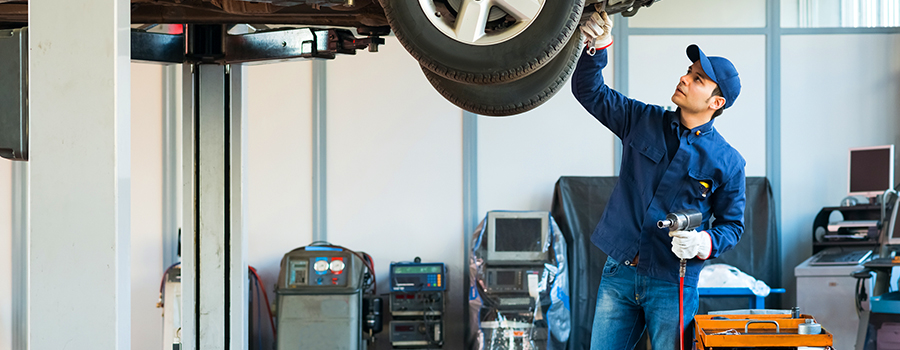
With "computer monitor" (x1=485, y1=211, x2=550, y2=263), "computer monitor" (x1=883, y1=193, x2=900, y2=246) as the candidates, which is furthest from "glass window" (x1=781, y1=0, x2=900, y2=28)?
"computer monitor" (x1=485, y1=211, x2=550, y2=263)

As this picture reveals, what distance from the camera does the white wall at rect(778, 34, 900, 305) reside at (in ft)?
18.2

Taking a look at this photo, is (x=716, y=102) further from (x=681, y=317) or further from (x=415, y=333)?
(x=415, y=333)

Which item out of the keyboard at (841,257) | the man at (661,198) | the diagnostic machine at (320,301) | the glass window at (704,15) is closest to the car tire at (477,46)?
the man at (661,198)

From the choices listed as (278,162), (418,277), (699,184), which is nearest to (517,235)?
(418,277)

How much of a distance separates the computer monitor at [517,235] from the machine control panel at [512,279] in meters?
0.08

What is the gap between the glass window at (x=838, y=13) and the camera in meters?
5.56

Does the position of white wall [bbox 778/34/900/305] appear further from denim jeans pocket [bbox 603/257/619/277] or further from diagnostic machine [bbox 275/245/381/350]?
denim jeans pocket [bbox 603/257/619/277]

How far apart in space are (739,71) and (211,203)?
4.21 metres

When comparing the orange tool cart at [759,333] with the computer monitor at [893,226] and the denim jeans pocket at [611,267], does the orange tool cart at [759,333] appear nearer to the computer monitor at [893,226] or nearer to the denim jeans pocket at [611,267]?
the denim jeans pocket at [611,267]

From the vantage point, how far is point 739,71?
5.58 meters

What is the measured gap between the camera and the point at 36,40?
1502 mm

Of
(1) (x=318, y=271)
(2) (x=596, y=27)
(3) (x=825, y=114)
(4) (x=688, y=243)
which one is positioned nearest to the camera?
(2) (x=596, y=27)

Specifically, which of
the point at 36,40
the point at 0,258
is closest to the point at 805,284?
the point at 36,40

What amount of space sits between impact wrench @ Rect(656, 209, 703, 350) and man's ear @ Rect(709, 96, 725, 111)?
0.36 meters
